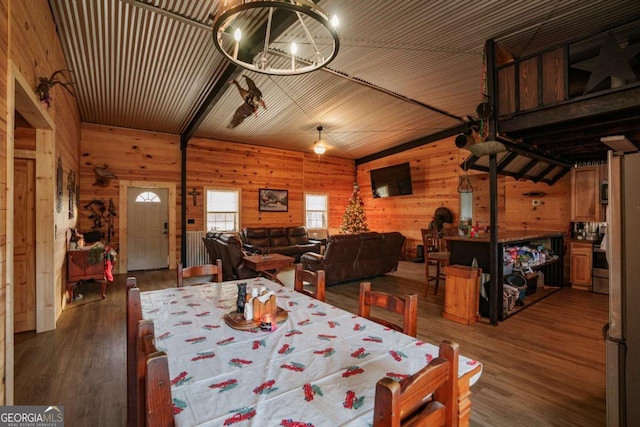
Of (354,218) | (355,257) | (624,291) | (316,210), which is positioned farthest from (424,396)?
(316,210)

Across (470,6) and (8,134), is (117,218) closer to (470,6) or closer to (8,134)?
(8,134)

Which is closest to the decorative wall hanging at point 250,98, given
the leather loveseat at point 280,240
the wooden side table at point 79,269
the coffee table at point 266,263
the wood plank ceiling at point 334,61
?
the wood plank ceiling at point 334,61

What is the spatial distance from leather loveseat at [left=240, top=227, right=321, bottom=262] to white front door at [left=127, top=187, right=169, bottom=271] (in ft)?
6.16

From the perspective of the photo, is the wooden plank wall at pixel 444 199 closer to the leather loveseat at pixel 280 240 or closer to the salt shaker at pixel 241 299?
the leather loveseat at pixel 280 240

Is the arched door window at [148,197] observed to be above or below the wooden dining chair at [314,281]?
above

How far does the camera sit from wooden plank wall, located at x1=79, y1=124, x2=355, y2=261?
256 inches

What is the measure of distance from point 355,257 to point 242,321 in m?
4.05

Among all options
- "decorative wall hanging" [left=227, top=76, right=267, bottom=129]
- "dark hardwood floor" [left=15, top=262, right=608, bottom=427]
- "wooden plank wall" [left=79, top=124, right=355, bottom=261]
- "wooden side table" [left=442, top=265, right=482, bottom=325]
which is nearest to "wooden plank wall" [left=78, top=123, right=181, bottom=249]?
"wooden plank wall" [left=79, top=124, right=355, bottom=261]

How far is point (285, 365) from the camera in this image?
3.69ft

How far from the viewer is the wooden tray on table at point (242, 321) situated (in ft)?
4.82

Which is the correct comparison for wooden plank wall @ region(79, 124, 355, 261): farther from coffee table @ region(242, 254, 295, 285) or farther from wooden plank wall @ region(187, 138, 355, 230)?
coffee table @ region(242, 254, 295, 285)

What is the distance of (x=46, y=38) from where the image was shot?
3084mm

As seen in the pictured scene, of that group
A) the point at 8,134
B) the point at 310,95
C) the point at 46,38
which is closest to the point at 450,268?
the point at 310,95

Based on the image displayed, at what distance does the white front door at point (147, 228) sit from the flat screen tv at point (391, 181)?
5.82 meters
